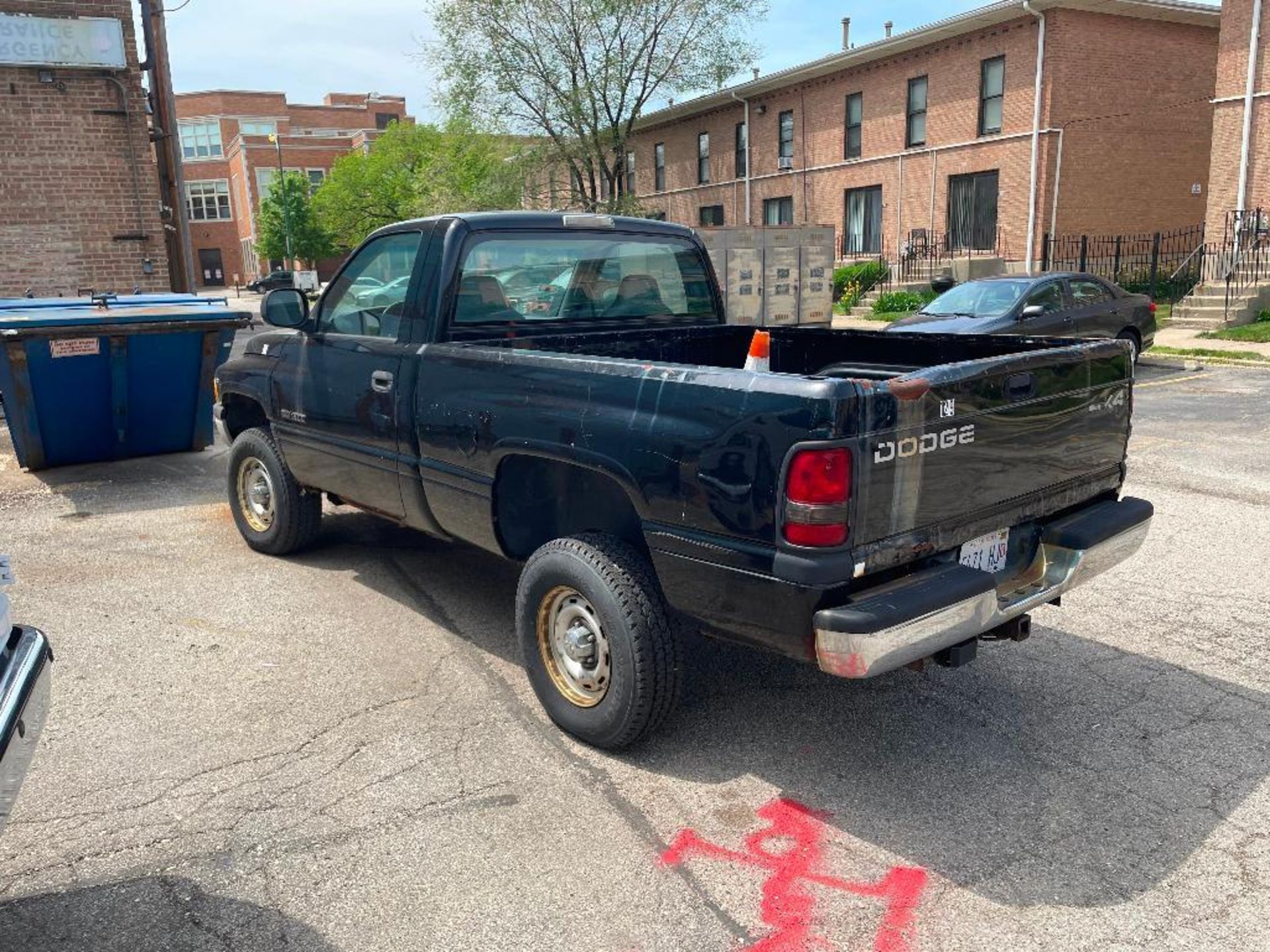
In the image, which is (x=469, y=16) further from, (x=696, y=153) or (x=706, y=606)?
(x=706, y=606)

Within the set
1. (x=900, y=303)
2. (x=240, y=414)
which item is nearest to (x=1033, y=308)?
(x=240, y=414)

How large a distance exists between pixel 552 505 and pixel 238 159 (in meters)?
78.1

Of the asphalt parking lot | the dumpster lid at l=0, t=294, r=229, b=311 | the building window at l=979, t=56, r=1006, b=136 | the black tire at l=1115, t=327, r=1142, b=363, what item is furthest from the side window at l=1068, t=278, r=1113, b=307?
the building window at l=979, t=56, r=1006, b=136

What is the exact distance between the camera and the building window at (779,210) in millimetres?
32625

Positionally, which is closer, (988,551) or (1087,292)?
(988,551)

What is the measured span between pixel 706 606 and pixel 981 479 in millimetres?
1008

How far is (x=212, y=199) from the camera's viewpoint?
256 ft

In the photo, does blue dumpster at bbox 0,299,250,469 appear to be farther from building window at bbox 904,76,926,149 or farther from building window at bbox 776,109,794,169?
building window at bbox 776,109,794,169

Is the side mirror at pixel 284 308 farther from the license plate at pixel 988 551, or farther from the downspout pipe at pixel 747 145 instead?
the downspout pipe at pixel 747 145

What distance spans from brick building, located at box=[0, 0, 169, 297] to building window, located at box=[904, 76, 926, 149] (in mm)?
19637

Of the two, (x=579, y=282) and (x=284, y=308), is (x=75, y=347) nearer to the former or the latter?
(x=284, y=308)

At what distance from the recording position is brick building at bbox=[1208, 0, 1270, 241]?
774 inches

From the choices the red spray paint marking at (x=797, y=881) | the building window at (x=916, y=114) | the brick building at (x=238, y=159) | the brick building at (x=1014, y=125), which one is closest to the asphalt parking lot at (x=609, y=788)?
the red spray paint marking at (x=797, y=881)

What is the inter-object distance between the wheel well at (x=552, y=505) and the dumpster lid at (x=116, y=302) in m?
5.16
